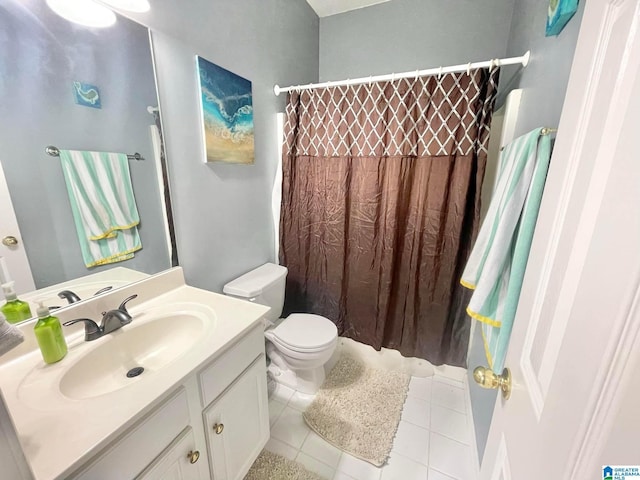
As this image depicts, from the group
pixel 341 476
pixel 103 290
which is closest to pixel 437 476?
pixel 341 476

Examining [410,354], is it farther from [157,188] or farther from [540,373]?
[157,188]

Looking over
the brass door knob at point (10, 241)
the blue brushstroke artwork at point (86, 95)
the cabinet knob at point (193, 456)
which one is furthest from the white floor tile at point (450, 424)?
the blue brushstroke artwork at point (86, 95)

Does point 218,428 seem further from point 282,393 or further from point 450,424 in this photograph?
point 450,424

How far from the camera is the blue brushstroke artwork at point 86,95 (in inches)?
35.5

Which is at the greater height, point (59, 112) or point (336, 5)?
point (336, 5)

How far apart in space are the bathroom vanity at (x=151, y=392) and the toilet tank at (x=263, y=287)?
32 cm

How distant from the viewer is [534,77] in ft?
3.49

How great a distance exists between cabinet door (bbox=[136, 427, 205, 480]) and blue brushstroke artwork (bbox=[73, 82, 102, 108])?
115 centimetres

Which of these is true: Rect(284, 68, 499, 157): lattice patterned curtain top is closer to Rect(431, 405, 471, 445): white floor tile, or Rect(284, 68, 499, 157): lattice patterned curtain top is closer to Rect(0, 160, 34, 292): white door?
Rect(0, 160, 34, 292): white door

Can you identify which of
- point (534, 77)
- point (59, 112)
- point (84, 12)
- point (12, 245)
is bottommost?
point (12, 245)

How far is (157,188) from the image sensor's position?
46.7 inches

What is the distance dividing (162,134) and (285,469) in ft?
5.40

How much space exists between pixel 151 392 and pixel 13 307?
1.85 ft

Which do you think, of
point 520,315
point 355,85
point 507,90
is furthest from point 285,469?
point 507,90
